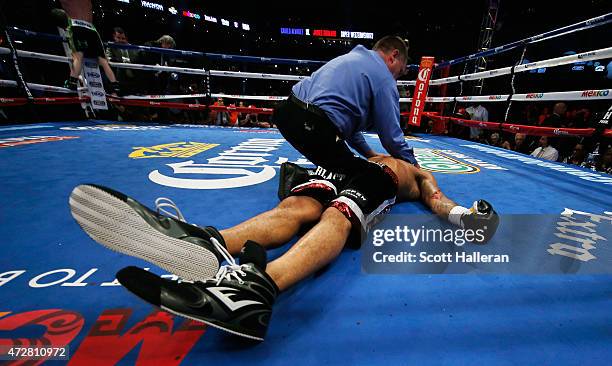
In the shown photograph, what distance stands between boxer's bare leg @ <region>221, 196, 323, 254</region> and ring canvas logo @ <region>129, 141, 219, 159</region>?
174 centimetres

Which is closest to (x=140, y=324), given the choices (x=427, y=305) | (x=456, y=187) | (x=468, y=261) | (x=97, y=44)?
(x=427, y=305)

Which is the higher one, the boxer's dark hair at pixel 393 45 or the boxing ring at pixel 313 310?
the boxer's dark hair at pixel 393 45

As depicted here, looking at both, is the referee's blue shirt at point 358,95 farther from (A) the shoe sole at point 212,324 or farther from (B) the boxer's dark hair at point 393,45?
(A) the shoe sole at point 212,324

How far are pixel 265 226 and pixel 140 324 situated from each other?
1.47 ft

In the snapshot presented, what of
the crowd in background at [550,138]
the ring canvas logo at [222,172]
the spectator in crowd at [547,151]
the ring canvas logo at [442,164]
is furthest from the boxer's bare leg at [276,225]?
the spectator in crowd at [547,151]

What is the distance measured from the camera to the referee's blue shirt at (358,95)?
1.34 meters

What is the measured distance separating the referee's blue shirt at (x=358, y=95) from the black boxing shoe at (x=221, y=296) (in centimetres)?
88

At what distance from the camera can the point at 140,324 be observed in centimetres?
71

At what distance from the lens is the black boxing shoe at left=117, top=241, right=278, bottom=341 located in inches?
23.8

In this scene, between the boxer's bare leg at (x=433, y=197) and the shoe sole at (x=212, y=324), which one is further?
the boxer's bare leg at (x=433, y=197)

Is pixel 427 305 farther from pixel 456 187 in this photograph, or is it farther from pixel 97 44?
pixel 97 44

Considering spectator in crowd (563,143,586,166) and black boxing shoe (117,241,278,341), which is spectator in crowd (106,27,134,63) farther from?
spectator in crowd (563,143,586,166)

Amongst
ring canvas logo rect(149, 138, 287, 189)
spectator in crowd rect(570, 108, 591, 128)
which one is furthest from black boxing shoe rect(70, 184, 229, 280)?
spectator in crowd rect(570, 108, 591, 128)

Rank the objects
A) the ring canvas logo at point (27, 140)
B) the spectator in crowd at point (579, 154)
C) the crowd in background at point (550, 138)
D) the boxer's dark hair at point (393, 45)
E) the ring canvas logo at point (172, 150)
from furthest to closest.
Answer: the spectator in crowd at point (579, 154)
the crowd in background at point (550, 138)
the ring canvas logo at point (27, 140)
the ring canvas logo at point (172, 150)
the boxer's dark hair at point (393, 45)
